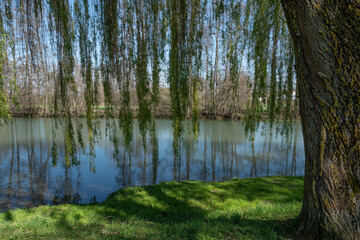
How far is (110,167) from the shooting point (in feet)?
25.6

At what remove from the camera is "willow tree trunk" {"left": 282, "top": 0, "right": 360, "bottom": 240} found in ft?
5.45

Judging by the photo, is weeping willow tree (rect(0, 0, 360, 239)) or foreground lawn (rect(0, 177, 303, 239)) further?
weeping willow tree (rect(0, 0, 360, 239))

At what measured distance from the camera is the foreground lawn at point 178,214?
7.15 feet

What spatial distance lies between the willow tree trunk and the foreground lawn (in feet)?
1.42

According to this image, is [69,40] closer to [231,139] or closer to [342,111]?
[342,111]

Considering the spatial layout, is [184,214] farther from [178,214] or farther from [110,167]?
[110,167]

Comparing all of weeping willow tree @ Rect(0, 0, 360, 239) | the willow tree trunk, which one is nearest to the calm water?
weeping willow tree @ Rect(0, 0, 360, 239)

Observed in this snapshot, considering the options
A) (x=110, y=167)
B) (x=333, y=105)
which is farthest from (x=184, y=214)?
(x=110, y=167)

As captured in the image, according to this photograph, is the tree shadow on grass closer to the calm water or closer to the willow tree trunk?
the willow tree trunk

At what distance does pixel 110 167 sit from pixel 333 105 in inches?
281

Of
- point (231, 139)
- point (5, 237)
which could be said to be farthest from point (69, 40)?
point (231, 139)

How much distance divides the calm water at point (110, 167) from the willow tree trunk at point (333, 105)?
3.95 metres

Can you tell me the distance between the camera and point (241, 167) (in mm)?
7930

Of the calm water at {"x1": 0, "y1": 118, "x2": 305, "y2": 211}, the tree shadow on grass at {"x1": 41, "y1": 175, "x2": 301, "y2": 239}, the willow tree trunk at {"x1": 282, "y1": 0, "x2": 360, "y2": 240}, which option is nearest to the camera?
the willow tree trunk at {"x1": 282, "y1": 0, "x2": 360, "y2": 240}
